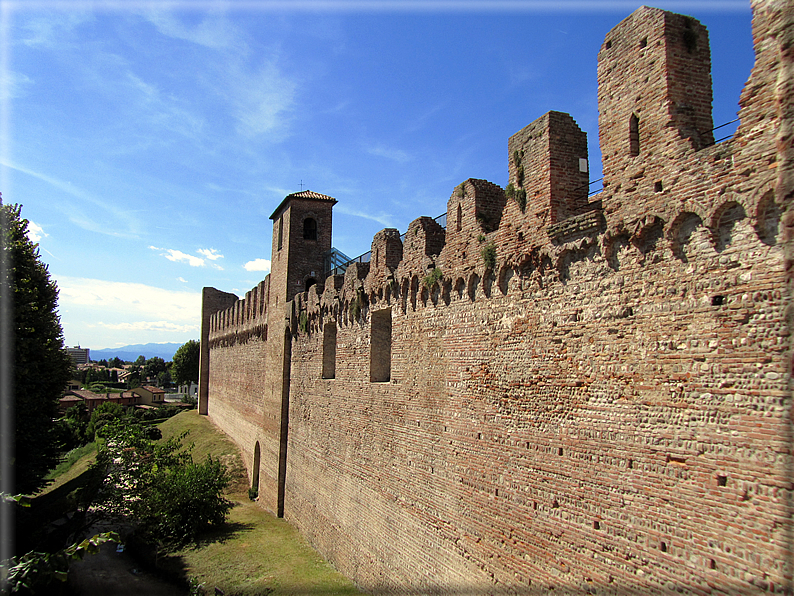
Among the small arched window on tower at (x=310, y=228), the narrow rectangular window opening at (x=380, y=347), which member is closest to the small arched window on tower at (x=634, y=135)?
the narrow rectangular window opening at (x=380, y=347)

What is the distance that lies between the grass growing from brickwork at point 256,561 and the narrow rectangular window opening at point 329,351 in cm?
515

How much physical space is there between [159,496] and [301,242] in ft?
34.4

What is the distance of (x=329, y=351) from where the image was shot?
16391 mm

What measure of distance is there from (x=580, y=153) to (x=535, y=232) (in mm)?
1471

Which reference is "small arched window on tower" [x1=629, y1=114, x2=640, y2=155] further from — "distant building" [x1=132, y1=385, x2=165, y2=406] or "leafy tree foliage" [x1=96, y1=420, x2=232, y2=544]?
"distant building" [x1=132, y1=385, x2=165, y2=406]

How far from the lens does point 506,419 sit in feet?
27.5

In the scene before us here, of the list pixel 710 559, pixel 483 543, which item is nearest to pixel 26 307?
pixel 483 543

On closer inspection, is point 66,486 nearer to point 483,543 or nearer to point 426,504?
point 426,504

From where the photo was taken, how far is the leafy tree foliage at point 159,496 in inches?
694

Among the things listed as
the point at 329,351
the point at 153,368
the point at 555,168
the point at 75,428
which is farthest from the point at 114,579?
the point at 153,368

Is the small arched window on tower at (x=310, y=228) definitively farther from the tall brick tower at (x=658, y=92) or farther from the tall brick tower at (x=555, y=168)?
the tall brick tower at (x=658, y=92)

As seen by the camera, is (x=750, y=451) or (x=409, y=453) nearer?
(x=750, y=451)

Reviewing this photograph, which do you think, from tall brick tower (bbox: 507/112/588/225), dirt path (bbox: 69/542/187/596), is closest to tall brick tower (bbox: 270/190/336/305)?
dirt path (bbox: 69/542/187/596)

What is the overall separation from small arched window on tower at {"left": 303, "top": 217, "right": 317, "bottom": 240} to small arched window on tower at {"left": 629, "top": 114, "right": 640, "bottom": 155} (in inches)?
630
